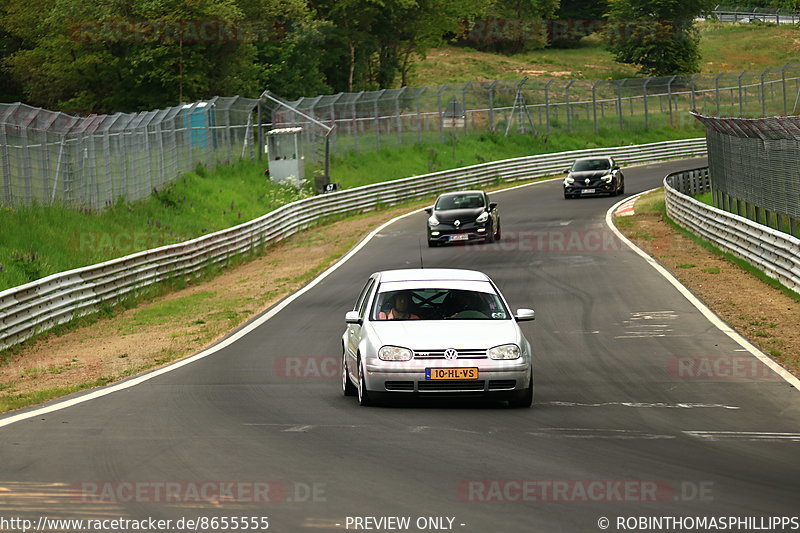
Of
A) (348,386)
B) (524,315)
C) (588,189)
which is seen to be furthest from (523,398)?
(588,189)

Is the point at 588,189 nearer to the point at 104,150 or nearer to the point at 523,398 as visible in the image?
the point at 104,150

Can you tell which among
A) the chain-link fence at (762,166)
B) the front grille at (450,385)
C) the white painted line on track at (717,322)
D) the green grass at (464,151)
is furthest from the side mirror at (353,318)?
the green grass at (464,151)

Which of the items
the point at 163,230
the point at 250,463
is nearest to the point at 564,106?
the point at 163,230

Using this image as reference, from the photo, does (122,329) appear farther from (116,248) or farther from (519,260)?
(519,260)

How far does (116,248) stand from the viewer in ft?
92.4

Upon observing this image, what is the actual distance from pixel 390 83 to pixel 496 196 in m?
39.9

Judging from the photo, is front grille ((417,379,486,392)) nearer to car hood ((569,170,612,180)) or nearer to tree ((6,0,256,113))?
car hood ((569,170,612,180))

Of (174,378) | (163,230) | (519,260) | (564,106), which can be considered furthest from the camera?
(564,106)

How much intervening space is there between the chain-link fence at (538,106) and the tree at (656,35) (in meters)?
26.6

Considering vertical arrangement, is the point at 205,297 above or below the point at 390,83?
below

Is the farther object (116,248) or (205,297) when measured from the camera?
(116,248)

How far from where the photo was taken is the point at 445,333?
11.6 meters

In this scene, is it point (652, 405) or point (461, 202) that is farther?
point (461, 202)

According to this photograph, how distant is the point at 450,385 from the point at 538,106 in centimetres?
5729
